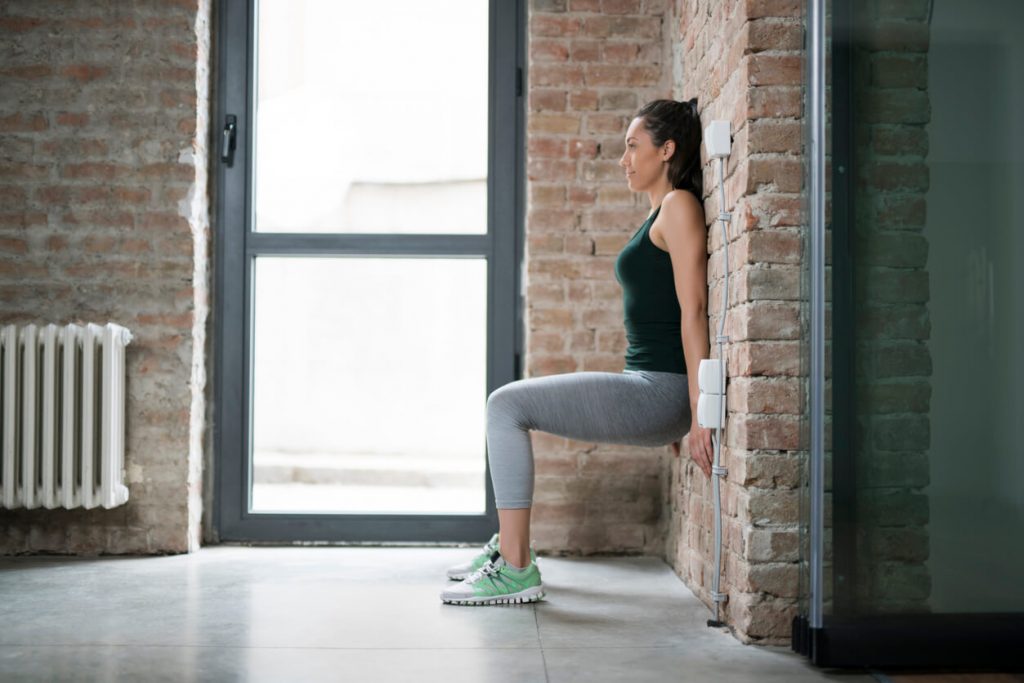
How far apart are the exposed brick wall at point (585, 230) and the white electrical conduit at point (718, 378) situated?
0.99 metres

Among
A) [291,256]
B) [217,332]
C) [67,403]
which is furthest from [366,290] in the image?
[67,403]

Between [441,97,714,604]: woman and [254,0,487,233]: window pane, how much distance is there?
1080 mm

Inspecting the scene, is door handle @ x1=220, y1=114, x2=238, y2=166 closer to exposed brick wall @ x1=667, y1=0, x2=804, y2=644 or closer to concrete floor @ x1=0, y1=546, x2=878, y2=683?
concrete floor @ x1=0, y1=546, x2=878, y2=683

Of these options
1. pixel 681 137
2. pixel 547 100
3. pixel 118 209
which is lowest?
pixel 118 209

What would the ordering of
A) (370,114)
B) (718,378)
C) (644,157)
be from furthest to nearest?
(370,114) < (644,157) < (718,378)

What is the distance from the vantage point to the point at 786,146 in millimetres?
2258

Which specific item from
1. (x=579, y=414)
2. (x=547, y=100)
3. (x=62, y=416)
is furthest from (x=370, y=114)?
(x=579, y=414)

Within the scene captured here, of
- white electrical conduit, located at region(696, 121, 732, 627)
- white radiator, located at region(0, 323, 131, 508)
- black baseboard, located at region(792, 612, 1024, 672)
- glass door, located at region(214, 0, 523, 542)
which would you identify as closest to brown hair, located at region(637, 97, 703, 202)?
white electrical conduit, located at region(696, 121, 732, 627)

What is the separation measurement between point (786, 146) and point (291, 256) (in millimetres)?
2021

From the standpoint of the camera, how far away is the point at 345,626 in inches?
97.1

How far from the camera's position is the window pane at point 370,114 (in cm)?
372

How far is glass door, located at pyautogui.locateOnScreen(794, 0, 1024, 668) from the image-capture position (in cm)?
197

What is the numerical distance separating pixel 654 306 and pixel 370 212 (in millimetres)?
1387

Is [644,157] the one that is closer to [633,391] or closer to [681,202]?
[681,202]
